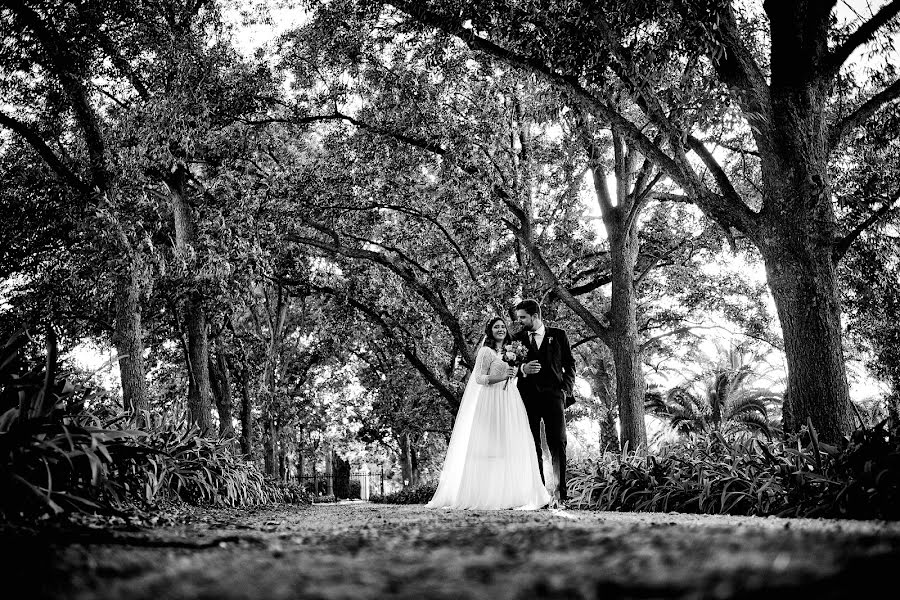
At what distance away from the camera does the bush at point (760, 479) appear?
4.47 meters

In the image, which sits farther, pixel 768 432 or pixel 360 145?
pixel 360 145

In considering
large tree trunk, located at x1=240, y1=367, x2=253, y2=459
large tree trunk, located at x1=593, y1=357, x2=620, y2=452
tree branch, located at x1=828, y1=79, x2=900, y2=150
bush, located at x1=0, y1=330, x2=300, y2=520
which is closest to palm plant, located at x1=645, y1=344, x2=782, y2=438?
large tree trunk, located at x1=593, y1=357, x2=620, y2=452

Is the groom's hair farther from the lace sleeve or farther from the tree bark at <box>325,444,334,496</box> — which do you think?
the tree bark at <box>325,444,334,496</box>

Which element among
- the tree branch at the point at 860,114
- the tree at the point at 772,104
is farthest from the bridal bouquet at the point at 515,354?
the tree branch at the point at 860,114

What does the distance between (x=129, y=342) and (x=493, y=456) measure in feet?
17.9

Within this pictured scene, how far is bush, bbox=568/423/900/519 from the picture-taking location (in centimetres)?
447

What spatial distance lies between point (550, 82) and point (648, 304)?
13.1 m

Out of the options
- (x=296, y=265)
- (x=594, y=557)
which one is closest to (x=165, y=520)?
(x=594, y=557)

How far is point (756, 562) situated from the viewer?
133 cm

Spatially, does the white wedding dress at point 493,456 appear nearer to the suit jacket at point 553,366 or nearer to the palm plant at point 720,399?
the suit jacket at point 553,366

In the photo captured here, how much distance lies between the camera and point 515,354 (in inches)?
304

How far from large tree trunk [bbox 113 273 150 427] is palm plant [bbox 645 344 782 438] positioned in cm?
2085

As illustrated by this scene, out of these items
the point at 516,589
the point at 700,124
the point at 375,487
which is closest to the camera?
the point at 516,589

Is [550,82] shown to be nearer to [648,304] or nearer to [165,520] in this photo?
[165,520]
